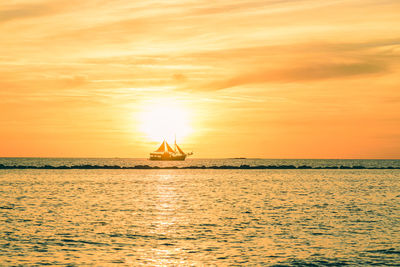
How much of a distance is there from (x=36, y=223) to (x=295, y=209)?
3039 centimetres

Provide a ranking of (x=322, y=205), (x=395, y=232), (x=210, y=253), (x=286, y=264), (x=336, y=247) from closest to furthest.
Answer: (x=286, y=264) < (x=210, y=253) < (x=336, y=247) < (x=395, y=232) < (x=322, y=205)

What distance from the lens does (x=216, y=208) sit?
6072 centimetres

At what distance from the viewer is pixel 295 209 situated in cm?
6009

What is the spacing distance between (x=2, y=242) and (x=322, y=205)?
42.3 m

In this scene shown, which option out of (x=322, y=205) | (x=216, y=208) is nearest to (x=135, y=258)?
(x=216, y=208)

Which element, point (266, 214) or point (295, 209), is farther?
point (295, 209)

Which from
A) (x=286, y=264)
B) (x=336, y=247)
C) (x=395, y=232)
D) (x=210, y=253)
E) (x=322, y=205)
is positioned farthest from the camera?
(x=322, y=205)

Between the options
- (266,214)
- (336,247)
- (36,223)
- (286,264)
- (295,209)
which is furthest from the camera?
(295,209)

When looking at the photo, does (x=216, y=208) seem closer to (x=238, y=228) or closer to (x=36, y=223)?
(x=238, y=228)

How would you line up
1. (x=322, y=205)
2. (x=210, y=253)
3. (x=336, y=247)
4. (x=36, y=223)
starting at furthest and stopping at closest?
1. (x=322, y=205)
2. (x=36, y=223)
3. (x=336, y=247)
4. (x=210, y=253)

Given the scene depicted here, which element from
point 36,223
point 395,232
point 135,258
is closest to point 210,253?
point 135,258

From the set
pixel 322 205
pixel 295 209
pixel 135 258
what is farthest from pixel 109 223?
pixel 322 205

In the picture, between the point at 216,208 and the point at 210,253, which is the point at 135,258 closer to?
the point at 210,253

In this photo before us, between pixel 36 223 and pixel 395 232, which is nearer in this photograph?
pixel 395 232
